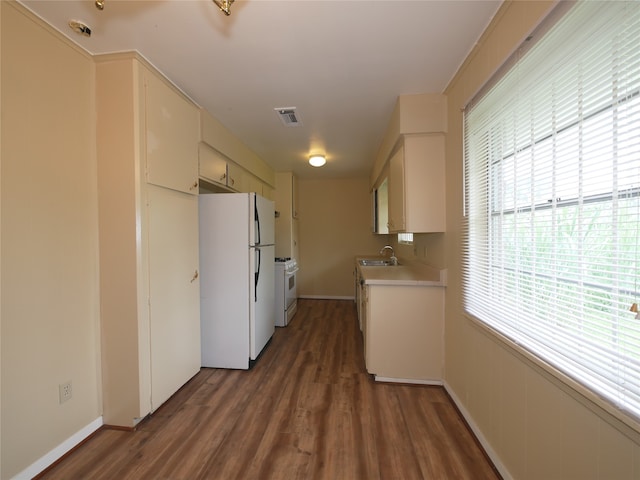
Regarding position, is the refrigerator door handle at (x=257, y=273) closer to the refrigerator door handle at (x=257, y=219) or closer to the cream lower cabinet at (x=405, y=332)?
the refrigerator door handle at (x=257, y=219)

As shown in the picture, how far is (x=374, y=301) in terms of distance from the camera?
7.66 feet

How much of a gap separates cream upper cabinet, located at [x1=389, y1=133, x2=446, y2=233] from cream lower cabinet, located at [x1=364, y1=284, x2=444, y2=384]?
582 mm

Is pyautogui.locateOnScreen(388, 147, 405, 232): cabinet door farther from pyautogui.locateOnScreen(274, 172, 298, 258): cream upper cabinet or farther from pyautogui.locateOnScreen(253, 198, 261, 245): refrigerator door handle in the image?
pyautogui.locateOnScreen(274, 172, 298, 258): cream upper cabinet

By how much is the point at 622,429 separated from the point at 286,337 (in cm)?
306

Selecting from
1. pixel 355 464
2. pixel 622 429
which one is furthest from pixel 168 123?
pixel 622 429

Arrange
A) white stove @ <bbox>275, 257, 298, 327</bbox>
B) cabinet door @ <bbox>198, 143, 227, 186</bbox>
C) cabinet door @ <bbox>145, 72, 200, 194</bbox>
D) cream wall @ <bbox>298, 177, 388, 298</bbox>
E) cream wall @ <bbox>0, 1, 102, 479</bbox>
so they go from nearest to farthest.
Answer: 1. cream wall @ <bbox>0, 1, 102, 479</bbox>
2. cabinet door @ <bbox>145, 72, 200, 194</bbox>
3. cabinet door @ <bbox>198, 143, 227, 186</bbox>
4. white stove @ <bbox>275, 257, 298, 327</bbox>
5. cream wall @ <bbox>298, 177, 388, 298</bbox>

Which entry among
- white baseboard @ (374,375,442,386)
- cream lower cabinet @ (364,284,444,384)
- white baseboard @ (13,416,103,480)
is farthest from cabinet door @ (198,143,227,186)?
white baseboard @ (374,375,442,386)

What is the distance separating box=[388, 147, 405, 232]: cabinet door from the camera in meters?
2.38

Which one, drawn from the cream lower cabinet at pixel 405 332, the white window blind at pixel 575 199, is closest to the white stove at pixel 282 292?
the cream lower cabinet at pixel 405 332

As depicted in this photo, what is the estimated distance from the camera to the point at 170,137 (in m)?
2.06

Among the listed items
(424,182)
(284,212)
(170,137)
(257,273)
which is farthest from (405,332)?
(284,212)

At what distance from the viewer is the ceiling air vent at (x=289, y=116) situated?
247cm

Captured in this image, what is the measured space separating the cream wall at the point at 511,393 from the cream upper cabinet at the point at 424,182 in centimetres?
10

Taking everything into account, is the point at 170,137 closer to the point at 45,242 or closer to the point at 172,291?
the point at 45,242
